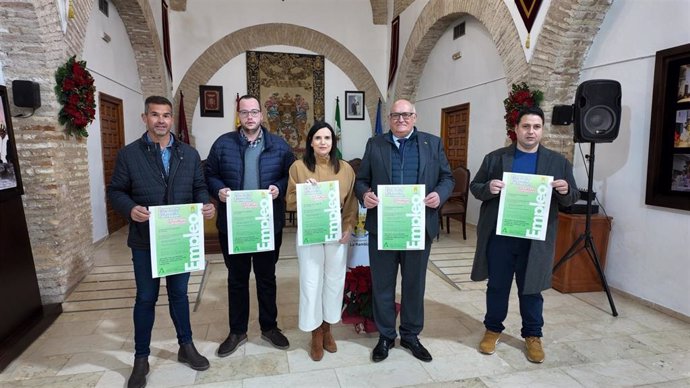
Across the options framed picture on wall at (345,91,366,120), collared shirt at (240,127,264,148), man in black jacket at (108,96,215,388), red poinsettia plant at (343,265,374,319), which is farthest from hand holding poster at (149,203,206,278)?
framed picture on wall at (345,91,366,120)

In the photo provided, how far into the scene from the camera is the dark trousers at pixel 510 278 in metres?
2.31

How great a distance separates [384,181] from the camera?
218cm

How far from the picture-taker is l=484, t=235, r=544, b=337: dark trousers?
7.58 ft

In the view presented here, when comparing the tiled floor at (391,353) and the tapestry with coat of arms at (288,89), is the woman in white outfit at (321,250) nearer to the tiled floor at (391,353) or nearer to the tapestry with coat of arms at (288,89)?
the tiled floor at (391,353)

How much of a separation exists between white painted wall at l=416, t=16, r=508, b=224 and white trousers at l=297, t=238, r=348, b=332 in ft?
13.2

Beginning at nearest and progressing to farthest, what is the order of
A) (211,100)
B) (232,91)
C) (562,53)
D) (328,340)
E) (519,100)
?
1. (328,340)
2. (562,53)
3. (519,100)
4. (211,100)
5. (232,91)

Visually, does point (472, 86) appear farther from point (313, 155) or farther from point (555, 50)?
point (313, 155)

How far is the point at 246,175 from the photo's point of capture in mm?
2219

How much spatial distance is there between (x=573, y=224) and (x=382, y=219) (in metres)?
2.24

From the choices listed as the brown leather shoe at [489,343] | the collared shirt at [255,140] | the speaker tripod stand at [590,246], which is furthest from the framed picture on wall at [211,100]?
the brown leather shoe at [489,343]

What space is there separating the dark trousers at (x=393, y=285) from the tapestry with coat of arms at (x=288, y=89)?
601 centimetres

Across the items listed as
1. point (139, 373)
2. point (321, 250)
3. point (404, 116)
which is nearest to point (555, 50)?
point (404, 116)

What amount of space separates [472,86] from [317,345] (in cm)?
512

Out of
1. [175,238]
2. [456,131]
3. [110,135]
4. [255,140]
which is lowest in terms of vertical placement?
[175,238]
